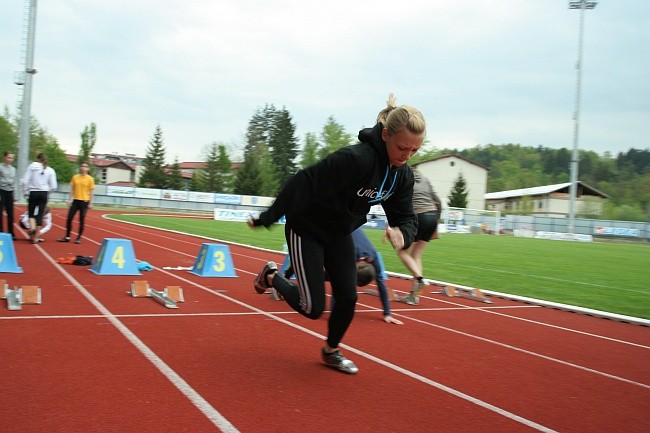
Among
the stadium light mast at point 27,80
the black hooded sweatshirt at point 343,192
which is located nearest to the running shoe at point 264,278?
the black hooded sweatshirt at point 343,192

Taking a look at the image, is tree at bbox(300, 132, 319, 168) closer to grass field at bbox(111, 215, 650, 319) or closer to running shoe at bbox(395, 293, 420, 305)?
grass field at bbox(111, 215, 650, 319)

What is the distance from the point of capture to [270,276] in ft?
17.9

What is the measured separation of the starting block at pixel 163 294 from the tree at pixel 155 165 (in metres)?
74.2

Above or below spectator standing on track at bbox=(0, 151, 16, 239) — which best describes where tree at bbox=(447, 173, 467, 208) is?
above

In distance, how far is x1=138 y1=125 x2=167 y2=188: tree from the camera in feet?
258

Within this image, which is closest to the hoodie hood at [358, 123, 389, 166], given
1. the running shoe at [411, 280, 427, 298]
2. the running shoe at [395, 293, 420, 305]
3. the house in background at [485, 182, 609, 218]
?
the running shoe at [411, 280, 427, 298]

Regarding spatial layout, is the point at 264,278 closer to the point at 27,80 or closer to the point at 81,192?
the point at 81,192

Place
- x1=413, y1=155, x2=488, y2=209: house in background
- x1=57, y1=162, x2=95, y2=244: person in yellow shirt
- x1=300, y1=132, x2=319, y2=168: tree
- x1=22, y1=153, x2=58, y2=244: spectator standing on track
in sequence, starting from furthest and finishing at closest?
1. x1=300, y1=132, x2=319, y2=168: tree
2. x1=413, y1=155, x2=488, y2=209: house in background
3. x1=57, y1=162, x2=95, y2=244: person in yellow shirt
4. x1=22, y1=153, x2=58, y2=244: spectator standing on track

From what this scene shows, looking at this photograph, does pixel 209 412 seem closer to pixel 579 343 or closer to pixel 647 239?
pixel 579 343

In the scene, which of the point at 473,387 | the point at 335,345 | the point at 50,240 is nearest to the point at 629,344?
the point at 473,387

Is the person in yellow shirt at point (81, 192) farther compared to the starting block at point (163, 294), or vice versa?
the person in yellow shirt at point (81, 192)

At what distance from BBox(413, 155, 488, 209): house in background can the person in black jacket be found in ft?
264

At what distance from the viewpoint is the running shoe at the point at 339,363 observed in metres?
4.46

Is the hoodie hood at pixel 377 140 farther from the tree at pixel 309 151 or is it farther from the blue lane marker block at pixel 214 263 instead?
the tree at pixel 309 151
